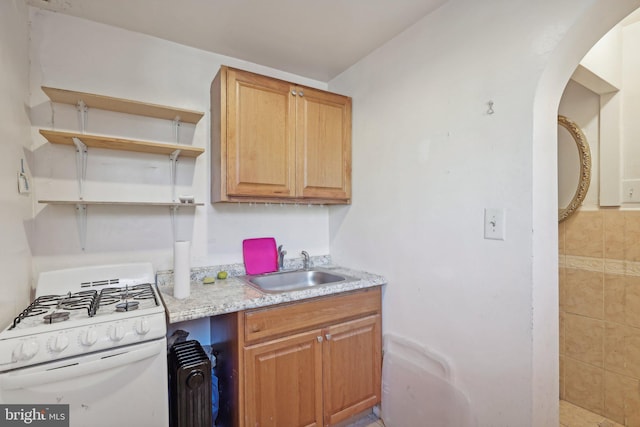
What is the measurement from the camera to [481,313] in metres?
1.37

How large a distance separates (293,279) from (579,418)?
2.00 m

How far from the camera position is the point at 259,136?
182 cm

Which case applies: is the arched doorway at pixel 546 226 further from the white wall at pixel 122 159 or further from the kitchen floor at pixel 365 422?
the white wall at pixel 122 159

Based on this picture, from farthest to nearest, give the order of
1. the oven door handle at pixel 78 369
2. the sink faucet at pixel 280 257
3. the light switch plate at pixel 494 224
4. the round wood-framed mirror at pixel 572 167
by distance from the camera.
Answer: the sink faucet at pixel 280 257 → the round wood-framed mirror at pixel 572 167 → the light switch plate at pixel 494 224 → the oven door handle at pixel 78 369

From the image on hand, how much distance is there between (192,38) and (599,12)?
1.96 m

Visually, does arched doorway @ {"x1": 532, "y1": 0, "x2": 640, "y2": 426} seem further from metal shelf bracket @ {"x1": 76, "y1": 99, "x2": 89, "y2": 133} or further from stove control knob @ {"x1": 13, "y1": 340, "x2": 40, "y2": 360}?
metal shelf bracket @ {"x1": 76, "y1": 99, "x2": 89, "y2": 133}

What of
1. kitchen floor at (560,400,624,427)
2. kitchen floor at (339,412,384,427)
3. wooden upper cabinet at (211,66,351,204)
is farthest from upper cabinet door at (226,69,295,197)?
kitchen floor at (560,400,624,427)

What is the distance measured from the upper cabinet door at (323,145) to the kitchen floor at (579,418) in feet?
6.42

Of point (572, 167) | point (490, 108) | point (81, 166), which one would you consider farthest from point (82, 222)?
point (572, 167)

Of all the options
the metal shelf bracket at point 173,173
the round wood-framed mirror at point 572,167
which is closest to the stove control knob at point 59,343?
the metal shelf bracket at point 173,173

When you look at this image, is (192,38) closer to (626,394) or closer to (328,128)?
(328,128)

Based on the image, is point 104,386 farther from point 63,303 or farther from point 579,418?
point 579,418

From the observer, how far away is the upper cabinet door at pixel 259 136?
5.68 ft

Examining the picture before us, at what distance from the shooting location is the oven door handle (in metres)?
0.95
